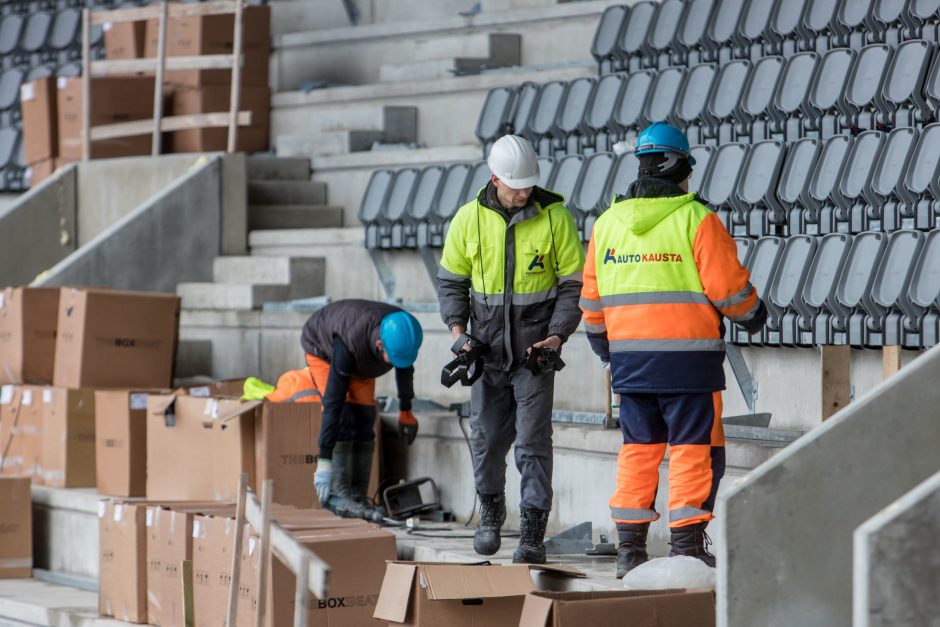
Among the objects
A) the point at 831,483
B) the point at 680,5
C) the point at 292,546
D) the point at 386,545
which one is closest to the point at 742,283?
the point at 831,483

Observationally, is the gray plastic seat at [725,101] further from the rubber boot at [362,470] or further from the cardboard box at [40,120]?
the cardboard box at [40,120]

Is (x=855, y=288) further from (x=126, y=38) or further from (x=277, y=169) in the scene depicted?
(x=126, y=38)

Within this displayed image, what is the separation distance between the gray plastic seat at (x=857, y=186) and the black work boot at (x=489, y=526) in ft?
7.38

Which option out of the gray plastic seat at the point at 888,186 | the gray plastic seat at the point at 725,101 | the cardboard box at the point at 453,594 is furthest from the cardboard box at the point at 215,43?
the cardboard box at the point at 453,594

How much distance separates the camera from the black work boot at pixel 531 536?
521 centimetres

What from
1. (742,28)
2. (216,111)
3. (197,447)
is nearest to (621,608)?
(197,447)

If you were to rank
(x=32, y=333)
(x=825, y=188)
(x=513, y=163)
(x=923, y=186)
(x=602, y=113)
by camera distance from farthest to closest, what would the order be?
(x=602, y=113)
(x=32, y=333)
(x=825, y=188)
(x=923, y=186)
(x=513, y=163)

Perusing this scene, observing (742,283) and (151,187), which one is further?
(151,187)

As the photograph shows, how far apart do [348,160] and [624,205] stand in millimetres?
5491

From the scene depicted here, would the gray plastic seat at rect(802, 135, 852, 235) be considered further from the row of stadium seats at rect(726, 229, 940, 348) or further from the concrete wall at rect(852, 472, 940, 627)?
the concrete wall at rect(852, 472, 940, 627)

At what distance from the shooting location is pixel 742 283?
4.52 meters

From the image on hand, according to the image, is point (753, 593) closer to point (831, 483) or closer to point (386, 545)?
point (831, 483)

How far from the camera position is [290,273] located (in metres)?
8.78

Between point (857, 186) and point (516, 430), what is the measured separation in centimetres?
218
